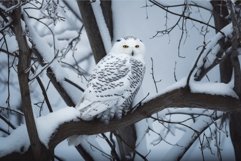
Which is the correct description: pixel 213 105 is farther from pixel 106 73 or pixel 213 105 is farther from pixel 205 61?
pixel 106 73

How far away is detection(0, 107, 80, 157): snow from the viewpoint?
2543 millimetres

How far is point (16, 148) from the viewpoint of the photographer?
8.38 ft

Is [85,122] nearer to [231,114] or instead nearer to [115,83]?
[115,83]

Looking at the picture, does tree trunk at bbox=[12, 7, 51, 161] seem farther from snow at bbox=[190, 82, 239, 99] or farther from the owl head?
the owl head

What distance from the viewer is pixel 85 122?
8.55 ft

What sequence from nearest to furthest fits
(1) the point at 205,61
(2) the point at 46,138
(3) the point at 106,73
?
(2) the point at 46,138 < (1) the point at 205,61 < (3) the point at 106,73

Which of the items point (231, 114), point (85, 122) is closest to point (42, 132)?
point (85, 122)

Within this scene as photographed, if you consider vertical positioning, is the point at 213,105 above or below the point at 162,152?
above

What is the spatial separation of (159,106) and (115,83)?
548mm

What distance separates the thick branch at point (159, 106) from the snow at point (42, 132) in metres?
0.03

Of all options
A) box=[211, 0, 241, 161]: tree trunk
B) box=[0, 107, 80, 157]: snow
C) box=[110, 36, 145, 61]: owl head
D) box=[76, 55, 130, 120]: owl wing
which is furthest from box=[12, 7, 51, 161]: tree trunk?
box=[211, 0, 241, 161]: tree trunk

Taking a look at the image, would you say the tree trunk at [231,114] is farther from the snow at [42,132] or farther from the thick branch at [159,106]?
the snow at [42,132]

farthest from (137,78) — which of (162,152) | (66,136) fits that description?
(162,152)

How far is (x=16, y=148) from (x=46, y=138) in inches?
7.4
